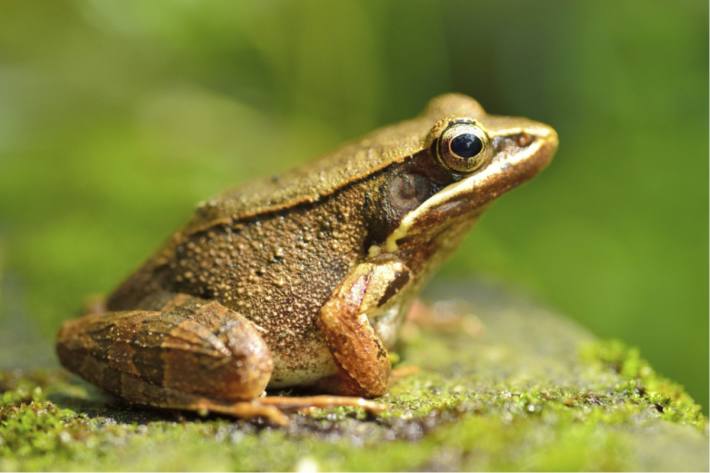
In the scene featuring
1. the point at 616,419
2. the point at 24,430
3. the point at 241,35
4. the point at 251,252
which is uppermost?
the point at 241,35

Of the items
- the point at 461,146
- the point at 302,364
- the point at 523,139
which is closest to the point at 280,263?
the point at 302,364

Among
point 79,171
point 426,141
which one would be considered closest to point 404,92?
point 79,171

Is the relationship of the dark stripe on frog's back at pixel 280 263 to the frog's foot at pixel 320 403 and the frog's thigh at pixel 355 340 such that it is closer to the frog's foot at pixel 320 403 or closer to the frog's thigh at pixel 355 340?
the frog's thigh at pixel 355 340

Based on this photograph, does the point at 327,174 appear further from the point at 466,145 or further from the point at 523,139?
the point at 523,139

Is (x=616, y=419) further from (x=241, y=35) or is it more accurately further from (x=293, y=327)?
(x=241, y=35)

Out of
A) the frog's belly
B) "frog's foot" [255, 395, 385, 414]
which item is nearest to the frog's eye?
the frog's belly

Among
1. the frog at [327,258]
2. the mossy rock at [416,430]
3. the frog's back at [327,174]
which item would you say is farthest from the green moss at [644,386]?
the frog's back at [327,174]

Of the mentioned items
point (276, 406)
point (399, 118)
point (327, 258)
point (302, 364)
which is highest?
point (399, 118)
